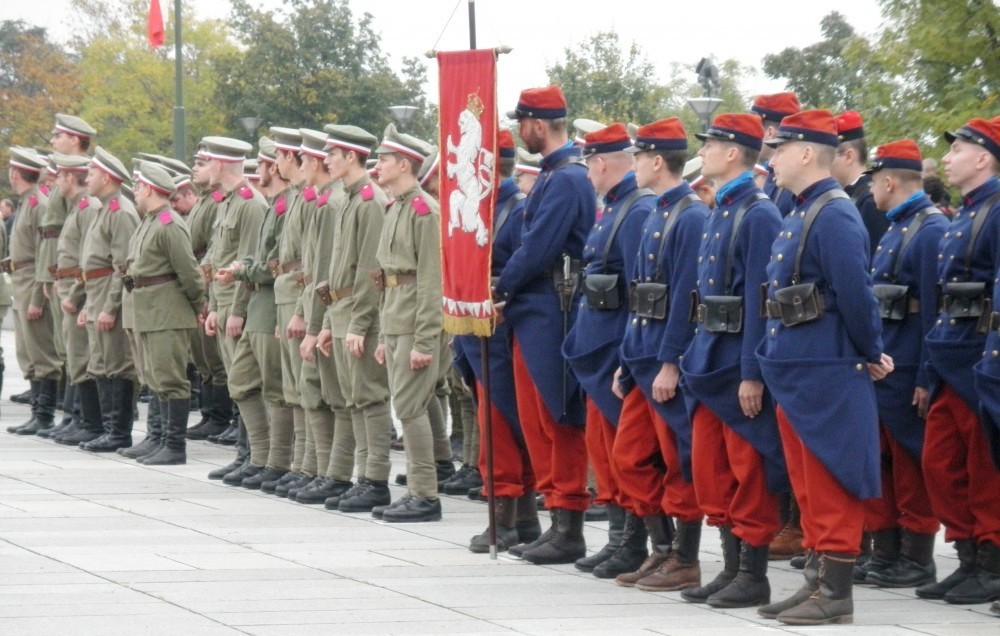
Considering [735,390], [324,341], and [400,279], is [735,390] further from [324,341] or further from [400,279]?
[324,341]

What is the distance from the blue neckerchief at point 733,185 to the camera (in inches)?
307

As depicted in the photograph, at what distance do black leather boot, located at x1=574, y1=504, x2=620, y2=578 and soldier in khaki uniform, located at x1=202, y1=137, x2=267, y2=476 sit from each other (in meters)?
4.27

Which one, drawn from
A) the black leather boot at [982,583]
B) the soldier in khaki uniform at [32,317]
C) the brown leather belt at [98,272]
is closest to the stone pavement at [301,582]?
the black leather boot at [982,583]

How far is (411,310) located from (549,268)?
137 centimetres

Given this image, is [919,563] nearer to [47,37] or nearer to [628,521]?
[628,521]

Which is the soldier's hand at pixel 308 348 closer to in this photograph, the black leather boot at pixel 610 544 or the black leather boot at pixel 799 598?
the black leather boot at pixel 610 544

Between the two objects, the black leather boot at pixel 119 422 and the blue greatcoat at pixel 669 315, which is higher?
the blue greatcoat at pixel 669 315

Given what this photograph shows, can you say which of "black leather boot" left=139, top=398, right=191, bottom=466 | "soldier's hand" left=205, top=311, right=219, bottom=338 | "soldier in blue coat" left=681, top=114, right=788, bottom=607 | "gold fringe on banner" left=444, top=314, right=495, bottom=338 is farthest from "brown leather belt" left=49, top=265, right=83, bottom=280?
"soldier in blue coat" left=681, top=114, right=788, bottom=607

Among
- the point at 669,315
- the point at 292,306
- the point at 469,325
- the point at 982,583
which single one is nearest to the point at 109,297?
the point at 292,306

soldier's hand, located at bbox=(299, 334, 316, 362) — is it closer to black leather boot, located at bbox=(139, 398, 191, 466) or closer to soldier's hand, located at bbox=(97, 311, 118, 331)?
black leather boot, located at bbox=(139, 398, 191, 466)

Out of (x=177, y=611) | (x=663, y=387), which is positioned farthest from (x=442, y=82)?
(x=177, y=611)

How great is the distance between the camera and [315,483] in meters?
11.3

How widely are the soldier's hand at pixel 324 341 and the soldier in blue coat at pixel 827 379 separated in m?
4.09

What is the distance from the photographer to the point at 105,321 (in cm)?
1405
